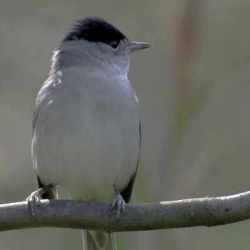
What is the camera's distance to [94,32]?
22.4 ft

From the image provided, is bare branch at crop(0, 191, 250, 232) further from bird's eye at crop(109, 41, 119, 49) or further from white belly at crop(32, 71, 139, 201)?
bird's eye at crop(109, 41, 119, 49)

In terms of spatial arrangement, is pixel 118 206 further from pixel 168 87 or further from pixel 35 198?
pixel 168 87

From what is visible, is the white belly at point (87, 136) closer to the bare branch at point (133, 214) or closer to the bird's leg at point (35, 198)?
the bird's leg at point (35, 198)

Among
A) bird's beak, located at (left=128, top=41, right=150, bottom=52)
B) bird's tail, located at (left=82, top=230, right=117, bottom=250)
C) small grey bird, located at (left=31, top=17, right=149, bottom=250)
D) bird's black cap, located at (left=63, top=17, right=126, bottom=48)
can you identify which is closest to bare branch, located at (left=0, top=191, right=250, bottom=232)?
small grey bird, located at (left=31, top=17, right=149, bottom=250)

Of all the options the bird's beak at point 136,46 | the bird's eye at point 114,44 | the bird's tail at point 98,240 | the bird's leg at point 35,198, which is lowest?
the bird's tail at point 98,240

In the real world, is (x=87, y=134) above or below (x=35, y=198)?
above

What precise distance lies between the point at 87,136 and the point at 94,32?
1.13 meters

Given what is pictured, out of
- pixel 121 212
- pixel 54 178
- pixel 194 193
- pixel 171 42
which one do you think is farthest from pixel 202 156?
pixel 121 212

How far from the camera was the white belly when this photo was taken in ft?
19.7

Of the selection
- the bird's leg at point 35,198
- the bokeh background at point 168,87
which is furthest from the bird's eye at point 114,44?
the bird's leg at point 35,198

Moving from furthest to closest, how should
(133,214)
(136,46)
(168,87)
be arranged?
(168,87), (136,46), (133,214)

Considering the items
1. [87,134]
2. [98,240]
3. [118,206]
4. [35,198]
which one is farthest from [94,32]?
[118,206]

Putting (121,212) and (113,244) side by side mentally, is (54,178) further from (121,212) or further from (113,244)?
(121,212)

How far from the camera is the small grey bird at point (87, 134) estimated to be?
6004 millimetres
